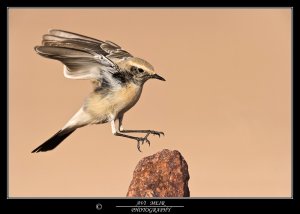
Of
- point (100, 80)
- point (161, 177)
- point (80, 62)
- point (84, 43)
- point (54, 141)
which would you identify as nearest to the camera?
point (161, 177)

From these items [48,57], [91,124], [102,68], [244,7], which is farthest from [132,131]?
[244,7]

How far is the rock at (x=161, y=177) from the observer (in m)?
5.42

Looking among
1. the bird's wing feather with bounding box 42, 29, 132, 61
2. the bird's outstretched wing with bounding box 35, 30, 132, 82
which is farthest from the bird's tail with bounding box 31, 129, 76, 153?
the bird's wing feather with bounding box 42, 29, 132, 61

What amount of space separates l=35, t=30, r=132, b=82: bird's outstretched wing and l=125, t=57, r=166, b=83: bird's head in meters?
0.17

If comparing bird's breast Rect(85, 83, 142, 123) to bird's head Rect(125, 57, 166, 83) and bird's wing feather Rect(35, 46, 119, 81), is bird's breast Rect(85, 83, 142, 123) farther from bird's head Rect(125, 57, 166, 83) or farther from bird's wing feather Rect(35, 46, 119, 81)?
bird's wing feather Rect(35, 46, 119, 81)

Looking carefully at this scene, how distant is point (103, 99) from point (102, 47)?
925 mm

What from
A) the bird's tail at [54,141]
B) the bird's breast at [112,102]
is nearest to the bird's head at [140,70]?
the bird's breast at [112,102]

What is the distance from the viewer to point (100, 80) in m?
6.05

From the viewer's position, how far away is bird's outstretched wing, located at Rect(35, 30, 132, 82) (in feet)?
19.0

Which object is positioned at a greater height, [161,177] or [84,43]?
[84,43]

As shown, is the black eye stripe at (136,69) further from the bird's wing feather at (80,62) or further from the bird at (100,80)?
the bird's wing feather at (80,62)

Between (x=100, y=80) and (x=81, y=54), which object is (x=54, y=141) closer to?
(x=100, y=80)

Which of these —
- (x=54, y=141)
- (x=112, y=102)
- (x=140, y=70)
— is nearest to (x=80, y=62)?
(x=112, y=102)

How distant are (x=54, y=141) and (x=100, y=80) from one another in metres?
1.03
